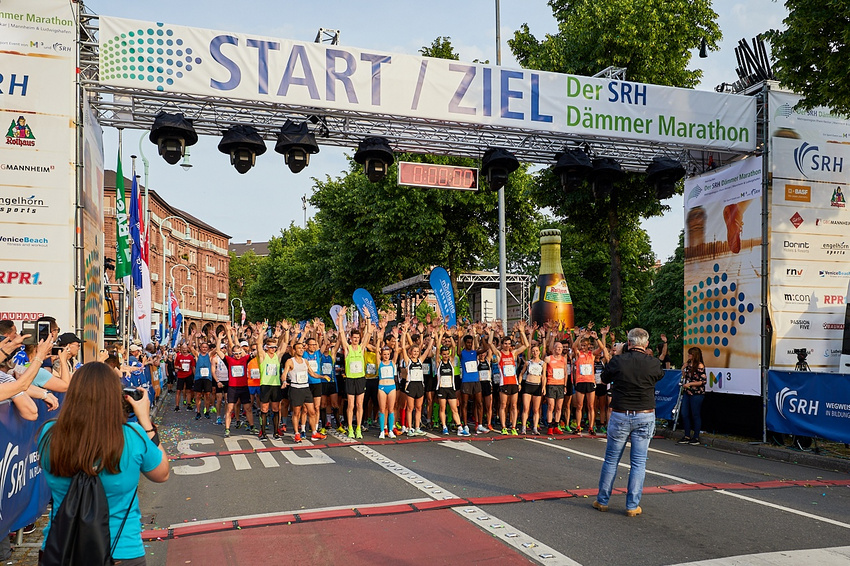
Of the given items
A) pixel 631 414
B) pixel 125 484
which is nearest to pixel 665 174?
pixel 631 414

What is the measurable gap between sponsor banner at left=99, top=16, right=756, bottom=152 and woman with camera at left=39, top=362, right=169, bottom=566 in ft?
28.7

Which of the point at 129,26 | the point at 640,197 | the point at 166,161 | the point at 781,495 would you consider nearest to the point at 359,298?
the point at 640,197

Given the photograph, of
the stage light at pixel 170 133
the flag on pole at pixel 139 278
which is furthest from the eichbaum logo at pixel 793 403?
the flag on pole at pixel 139 278

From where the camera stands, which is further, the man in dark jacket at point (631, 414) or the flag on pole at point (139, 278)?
the flag on pole at point (139, 278)

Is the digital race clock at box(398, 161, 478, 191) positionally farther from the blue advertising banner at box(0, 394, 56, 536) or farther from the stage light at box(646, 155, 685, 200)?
the blue advertising banner at box(0, 394, 56, 536)

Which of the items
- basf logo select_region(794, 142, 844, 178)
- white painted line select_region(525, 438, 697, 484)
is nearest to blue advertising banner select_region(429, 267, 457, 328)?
white painted line select_region(525, 438, 697, 484)

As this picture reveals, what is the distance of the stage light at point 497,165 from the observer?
12.8m

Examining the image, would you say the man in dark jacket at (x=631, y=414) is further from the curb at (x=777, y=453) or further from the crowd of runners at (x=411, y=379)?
the crowd of runners at (x=411, y=379)

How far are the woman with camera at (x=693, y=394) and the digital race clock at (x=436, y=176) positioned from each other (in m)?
5.36

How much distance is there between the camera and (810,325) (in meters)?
13.1

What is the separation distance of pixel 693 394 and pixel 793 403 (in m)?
1.70

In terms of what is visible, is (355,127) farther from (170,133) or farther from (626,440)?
(626,440)

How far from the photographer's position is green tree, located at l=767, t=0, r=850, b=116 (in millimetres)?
10430

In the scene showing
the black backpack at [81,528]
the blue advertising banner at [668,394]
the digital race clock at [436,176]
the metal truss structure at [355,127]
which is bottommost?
the blue advertising banner at [668,394]
